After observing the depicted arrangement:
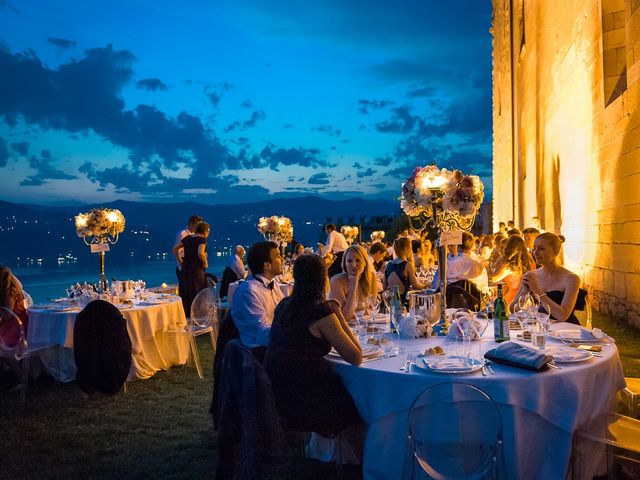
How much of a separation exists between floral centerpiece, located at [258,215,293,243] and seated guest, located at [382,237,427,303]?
Answer: 199 inches

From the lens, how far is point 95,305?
5.00 metres

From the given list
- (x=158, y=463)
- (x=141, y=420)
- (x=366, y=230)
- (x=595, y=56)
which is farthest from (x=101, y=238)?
(x=366, y=230)

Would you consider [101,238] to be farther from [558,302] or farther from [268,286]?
[558,302]

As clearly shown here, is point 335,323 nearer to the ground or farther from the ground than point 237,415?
farther from the ground

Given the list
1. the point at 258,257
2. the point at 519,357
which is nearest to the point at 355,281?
the point at 258,257

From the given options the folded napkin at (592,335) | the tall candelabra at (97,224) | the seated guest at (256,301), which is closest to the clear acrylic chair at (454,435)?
the folded napkin at (592,335)

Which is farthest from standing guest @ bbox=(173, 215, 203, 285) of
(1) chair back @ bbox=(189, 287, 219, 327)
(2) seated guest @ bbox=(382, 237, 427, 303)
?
(2) seated guest @ bbox=(382, 237, 427, 303)

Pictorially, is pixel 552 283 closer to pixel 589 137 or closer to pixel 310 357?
pixel 310 357

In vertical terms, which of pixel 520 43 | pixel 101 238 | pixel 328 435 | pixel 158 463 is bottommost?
pixel 158 463

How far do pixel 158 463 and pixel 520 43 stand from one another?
2043cm

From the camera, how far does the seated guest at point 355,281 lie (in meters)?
4.68

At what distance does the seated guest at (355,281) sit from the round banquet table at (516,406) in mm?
1650

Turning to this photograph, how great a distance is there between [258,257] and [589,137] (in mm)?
8215

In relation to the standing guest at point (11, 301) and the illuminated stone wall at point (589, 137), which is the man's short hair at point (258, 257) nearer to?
the standing guest at point (11, 301)
